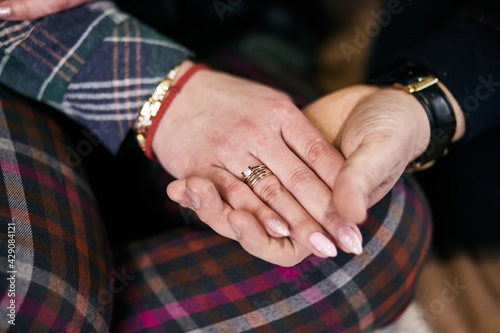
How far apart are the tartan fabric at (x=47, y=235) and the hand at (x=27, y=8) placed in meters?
0.13

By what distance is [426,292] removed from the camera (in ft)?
2.84

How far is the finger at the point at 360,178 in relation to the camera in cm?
44

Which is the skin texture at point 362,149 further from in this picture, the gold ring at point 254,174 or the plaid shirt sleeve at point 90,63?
the plaid shirt sleeve at point 90,63

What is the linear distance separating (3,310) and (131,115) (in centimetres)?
35

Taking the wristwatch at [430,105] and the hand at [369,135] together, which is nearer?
the hand at [369,135]

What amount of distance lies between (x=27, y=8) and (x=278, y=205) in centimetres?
51

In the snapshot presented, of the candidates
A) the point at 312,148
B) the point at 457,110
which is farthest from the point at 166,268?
the point at 457,110

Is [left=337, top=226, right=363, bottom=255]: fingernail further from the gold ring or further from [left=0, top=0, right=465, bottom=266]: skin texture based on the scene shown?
the gold ring

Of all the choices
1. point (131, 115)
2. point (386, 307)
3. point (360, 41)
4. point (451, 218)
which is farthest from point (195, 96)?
point (360, 41)

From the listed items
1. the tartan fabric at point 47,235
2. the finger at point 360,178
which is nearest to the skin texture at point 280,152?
the finger at point 360,178

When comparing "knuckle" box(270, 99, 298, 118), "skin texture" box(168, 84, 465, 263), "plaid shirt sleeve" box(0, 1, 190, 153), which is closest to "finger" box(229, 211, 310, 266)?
"skin texture" box(168, 84, 465, 263)

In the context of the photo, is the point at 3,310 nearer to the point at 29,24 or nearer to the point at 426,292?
the point at 29,24

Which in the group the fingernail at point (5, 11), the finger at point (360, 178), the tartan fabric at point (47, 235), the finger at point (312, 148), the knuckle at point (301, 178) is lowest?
the tartan fabric at point (47, 235)

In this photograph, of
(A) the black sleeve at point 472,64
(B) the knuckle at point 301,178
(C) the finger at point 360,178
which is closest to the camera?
(C) the finger at point 360,178
